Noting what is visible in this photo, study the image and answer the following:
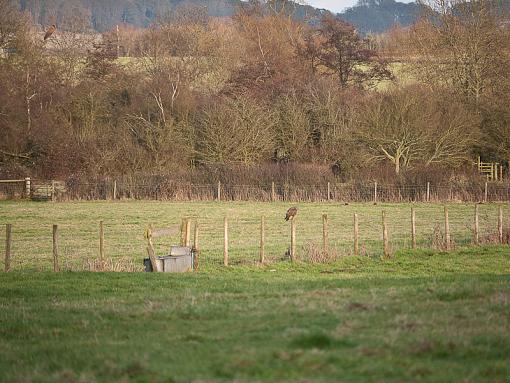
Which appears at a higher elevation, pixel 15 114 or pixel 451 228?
pixel 15 114

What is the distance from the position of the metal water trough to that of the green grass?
2.75m

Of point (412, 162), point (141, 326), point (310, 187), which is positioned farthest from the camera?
point (412, 162)

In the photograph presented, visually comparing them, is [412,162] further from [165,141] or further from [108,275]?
[108,275]

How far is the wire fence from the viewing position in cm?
4778

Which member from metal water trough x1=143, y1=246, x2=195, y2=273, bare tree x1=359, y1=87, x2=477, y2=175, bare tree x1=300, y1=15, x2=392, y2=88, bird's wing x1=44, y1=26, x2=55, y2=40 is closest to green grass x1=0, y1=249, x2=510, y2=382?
metal water trough x1=143, y1=246, x2=195, y2=273

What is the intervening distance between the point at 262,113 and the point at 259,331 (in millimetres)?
50056

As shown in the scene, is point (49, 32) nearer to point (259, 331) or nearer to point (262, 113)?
point (262, 113)

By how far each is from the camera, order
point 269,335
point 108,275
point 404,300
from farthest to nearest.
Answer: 1. point 108,275
2. point 404,300
3. point 269,335

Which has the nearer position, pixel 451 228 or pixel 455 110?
pixel 451 228

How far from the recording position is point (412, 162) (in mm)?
55594

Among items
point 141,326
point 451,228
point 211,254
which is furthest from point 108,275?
point 451,228

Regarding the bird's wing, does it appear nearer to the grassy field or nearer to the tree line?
the tree line

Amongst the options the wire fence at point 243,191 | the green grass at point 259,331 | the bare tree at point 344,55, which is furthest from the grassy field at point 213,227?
the bare tree at point 344,55

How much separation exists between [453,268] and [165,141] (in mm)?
41732
